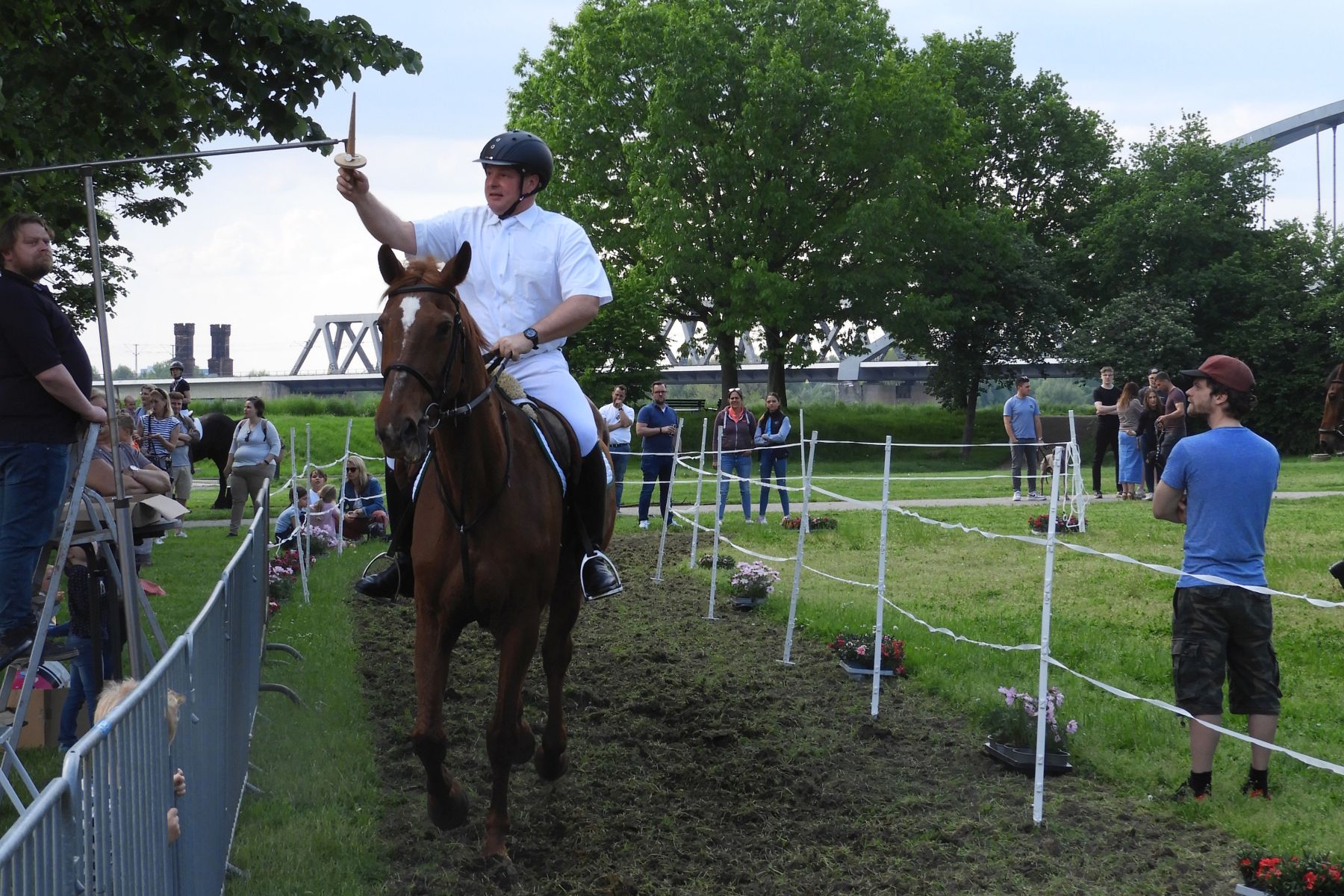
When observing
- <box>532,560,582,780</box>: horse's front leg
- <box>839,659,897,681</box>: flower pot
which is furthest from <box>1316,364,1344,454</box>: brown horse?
<box>532,560,582,780</box>: horse's front leg

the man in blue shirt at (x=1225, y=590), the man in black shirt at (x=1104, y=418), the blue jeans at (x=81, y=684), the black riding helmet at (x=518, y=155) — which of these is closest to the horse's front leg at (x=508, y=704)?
the blue jeans at (x=81, y=684)

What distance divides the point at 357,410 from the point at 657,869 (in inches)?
1517

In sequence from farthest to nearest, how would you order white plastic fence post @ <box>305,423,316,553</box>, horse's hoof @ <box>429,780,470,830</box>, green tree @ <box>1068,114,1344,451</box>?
green tree @ <box>1068,114,1344,451</box> < white plastic fence post @ <box>305,423,316,553</box> < horse's hoof @ <box>429,780,470,830</box>

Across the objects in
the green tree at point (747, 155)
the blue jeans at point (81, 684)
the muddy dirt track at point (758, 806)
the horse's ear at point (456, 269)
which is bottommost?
the muddy dirt track at point (758, 806)

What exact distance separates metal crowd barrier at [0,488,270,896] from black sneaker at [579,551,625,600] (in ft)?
5.52

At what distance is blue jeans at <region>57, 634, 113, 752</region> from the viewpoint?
5.87 meters

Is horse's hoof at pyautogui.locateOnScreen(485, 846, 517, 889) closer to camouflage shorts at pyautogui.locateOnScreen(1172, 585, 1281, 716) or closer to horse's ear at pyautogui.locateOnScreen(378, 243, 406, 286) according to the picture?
horse's ear at pyautogui.locateOnScreen(378, 243, 406, 286)

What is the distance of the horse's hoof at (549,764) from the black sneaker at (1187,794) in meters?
3.09

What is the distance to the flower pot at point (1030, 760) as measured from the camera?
6.63m

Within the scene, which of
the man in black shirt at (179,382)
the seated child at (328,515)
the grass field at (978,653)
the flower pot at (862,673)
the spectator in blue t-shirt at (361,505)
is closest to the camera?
the grass field at (978,653)

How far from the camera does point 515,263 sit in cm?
591

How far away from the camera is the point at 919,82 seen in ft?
130

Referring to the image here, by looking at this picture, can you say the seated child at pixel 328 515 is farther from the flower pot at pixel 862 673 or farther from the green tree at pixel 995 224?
the green tree at pixel 995 224

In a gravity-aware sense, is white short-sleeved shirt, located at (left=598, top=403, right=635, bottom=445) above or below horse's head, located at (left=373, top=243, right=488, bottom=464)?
below
